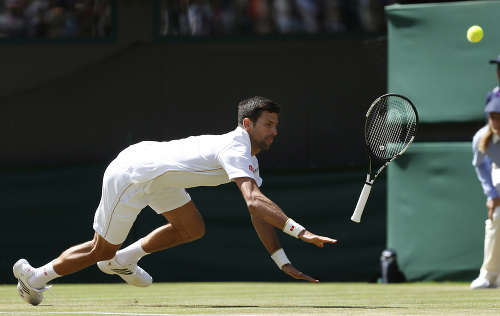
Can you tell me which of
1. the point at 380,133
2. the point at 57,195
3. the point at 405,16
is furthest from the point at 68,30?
the point at 380,133

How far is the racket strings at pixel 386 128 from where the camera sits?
6.47 m

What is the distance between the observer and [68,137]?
39.1ft

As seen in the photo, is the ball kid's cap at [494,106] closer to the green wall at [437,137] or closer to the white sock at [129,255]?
the green wall at [437,137]

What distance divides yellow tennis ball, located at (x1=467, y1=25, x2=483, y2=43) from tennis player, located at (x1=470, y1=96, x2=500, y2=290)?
1.10 metres

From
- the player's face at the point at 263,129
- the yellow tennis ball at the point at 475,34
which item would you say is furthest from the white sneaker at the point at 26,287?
the yellow tennis ball at the point at 475,34

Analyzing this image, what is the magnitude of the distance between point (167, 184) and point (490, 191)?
3.38 metres

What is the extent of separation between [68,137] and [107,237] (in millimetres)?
6113

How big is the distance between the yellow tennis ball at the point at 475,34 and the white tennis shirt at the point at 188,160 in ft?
12.0

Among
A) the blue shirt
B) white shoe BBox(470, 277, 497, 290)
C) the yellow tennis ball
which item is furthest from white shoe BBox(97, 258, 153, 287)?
the yellow tennis ball

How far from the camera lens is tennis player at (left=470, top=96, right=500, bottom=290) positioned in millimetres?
→ 8055

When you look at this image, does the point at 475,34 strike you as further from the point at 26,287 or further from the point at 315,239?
the point at 26,287

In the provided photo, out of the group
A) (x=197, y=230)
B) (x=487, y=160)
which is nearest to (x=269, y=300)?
(x=197, y=230)

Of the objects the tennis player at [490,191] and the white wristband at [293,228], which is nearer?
the white wristband at [293,228]

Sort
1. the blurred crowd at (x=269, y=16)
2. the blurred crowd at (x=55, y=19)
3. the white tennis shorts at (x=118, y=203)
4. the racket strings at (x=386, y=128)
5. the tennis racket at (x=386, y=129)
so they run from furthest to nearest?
the blurred crowd at (x=55, y=19) < the blurred crowd at (x=269, y=16) < the racket strings at (x=386, y=128) < the tennis racket at (x=386, y=129) < the white tennis shorts at (x=118, y=203)
